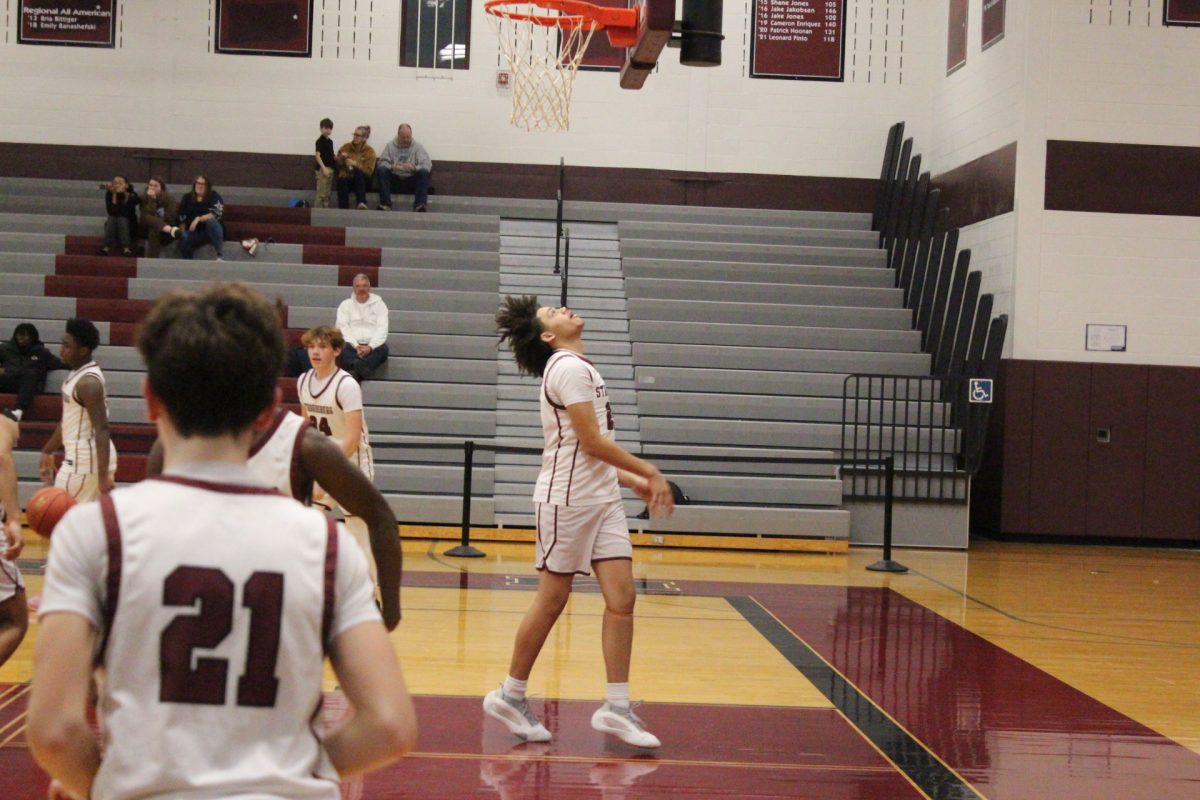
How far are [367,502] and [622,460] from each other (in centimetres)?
210

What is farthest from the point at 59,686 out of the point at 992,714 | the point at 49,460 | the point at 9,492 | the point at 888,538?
the point at 888,538

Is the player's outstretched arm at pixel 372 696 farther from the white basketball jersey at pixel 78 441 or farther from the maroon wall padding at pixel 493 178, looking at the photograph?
the maroon wall padding at pixel 493 178

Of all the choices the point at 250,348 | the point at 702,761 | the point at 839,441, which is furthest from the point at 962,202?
the point at 250,348

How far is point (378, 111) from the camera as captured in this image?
1722cm

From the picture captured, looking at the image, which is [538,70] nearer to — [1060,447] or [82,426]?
[1060,447]

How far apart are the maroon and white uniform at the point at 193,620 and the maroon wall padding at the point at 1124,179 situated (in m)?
13.0

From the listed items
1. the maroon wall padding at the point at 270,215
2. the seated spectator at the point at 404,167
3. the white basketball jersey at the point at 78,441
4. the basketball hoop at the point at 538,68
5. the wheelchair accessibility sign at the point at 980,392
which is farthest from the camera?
the seated spectator at the point at 404,167

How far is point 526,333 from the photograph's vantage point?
5.43 meters

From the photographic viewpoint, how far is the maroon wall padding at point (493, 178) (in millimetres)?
17125

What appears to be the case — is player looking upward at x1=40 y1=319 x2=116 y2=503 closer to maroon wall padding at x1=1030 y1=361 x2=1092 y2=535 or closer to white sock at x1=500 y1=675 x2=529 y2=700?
white sock at x1=500 y1=675 x2=529 y2=700

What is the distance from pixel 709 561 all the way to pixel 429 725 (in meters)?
6.12

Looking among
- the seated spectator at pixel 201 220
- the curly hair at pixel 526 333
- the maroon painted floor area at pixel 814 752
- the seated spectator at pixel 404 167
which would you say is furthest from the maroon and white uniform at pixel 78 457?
the seated spectator at pixel 404 167

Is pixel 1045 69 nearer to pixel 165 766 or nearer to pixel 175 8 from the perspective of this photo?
pixel 175 8

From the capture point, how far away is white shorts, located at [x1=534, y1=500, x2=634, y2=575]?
17.1 feet
